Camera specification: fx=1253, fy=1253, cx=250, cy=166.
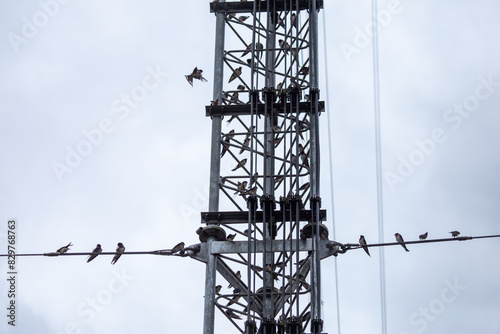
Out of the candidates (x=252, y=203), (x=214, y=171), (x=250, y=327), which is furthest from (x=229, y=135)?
(x=250, y=327)

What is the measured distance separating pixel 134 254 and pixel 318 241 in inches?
168

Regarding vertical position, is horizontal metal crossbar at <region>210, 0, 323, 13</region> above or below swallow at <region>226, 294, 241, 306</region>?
above

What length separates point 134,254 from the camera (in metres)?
28.1

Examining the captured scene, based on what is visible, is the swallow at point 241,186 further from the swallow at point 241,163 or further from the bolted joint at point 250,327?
the bolted joint at point 250,327

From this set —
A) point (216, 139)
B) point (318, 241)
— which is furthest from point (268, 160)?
point (318, 241)

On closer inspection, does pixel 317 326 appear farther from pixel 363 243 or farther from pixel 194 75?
pixel 194 75

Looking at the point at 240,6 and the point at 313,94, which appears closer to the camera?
the point at 313,94

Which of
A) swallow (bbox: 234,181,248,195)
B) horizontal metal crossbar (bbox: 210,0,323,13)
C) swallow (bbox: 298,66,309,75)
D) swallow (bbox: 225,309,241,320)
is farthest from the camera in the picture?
horizontal metal crossbar (bbox: 210,0,323,13)

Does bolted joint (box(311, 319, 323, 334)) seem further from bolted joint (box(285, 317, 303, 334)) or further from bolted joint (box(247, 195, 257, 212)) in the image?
bolted joint (box(247, 195, 257, 212))

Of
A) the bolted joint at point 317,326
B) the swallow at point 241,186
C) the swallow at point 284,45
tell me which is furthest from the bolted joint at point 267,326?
the swallow at point 284,45

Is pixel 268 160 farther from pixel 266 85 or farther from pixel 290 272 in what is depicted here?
pixel 290 272

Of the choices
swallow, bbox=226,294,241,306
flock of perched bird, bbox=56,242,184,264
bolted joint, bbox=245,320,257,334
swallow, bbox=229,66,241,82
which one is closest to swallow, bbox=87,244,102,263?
flock of perched bird, bbox=56,242,184,264

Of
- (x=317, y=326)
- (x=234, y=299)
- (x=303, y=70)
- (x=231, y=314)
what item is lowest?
(x=317, y=326)

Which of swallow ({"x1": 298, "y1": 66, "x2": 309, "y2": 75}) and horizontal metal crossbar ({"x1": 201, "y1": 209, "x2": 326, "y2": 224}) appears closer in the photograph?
horizontal metal crossbar ({"x1": 201, "y1": 209, "x2": 326, "y2": 224})
